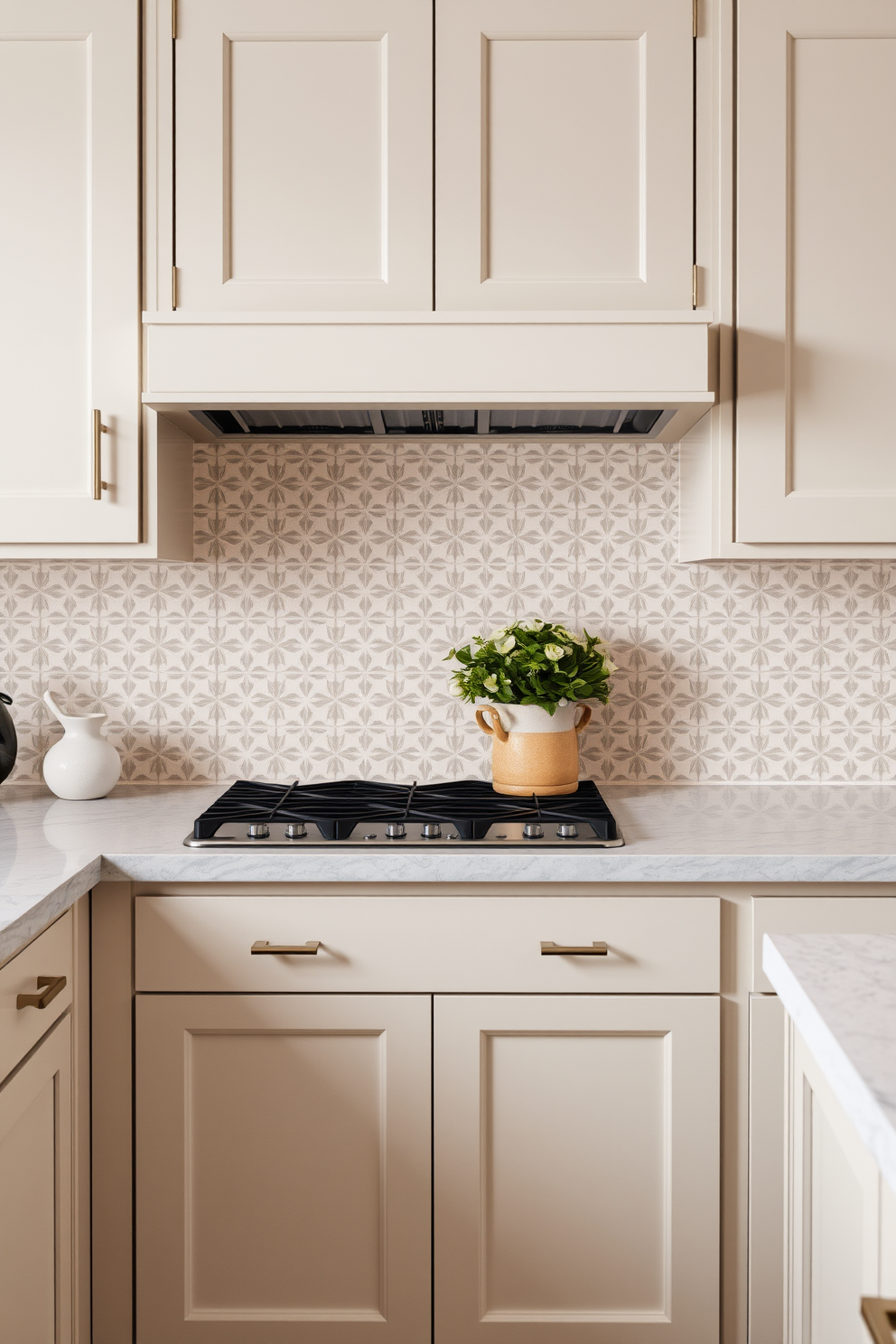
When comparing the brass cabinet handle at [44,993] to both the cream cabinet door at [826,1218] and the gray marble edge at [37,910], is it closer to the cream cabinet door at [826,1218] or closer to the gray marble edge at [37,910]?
the gray marble edge at [37,910]

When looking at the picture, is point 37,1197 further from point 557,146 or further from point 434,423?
point 557,146

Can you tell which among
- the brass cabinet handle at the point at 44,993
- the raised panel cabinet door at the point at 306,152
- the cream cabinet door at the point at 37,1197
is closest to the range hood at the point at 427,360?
the raised panel cabinet door at the point at 306,152

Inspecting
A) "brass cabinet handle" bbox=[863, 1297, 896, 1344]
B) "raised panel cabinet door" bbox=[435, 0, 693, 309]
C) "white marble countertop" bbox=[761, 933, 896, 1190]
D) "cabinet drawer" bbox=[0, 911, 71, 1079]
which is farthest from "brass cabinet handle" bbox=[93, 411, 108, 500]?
"brass cabinet handle" bbox=[863, 1297, 896, 1344]

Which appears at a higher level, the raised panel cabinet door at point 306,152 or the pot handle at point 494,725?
the raised panel cabinet door at point 306,152

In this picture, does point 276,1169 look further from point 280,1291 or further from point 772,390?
point 772,390

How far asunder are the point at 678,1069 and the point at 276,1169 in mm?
645

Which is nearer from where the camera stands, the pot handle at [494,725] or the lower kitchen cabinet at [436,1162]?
the lower kitchen cabinet at [436,1162]

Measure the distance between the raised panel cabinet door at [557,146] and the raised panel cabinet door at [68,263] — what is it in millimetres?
551

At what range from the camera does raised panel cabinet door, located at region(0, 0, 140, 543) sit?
1773 mm

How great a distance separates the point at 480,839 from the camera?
64.4 inches

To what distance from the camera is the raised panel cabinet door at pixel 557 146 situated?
5.77 ft

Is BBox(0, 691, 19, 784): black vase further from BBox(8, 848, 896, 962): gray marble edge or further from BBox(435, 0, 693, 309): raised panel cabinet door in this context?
BBox(435, 0, 693, 309): raised panel cabinet door

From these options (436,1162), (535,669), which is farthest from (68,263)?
(436,1162)

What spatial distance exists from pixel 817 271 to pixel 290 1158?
1.72 meters
